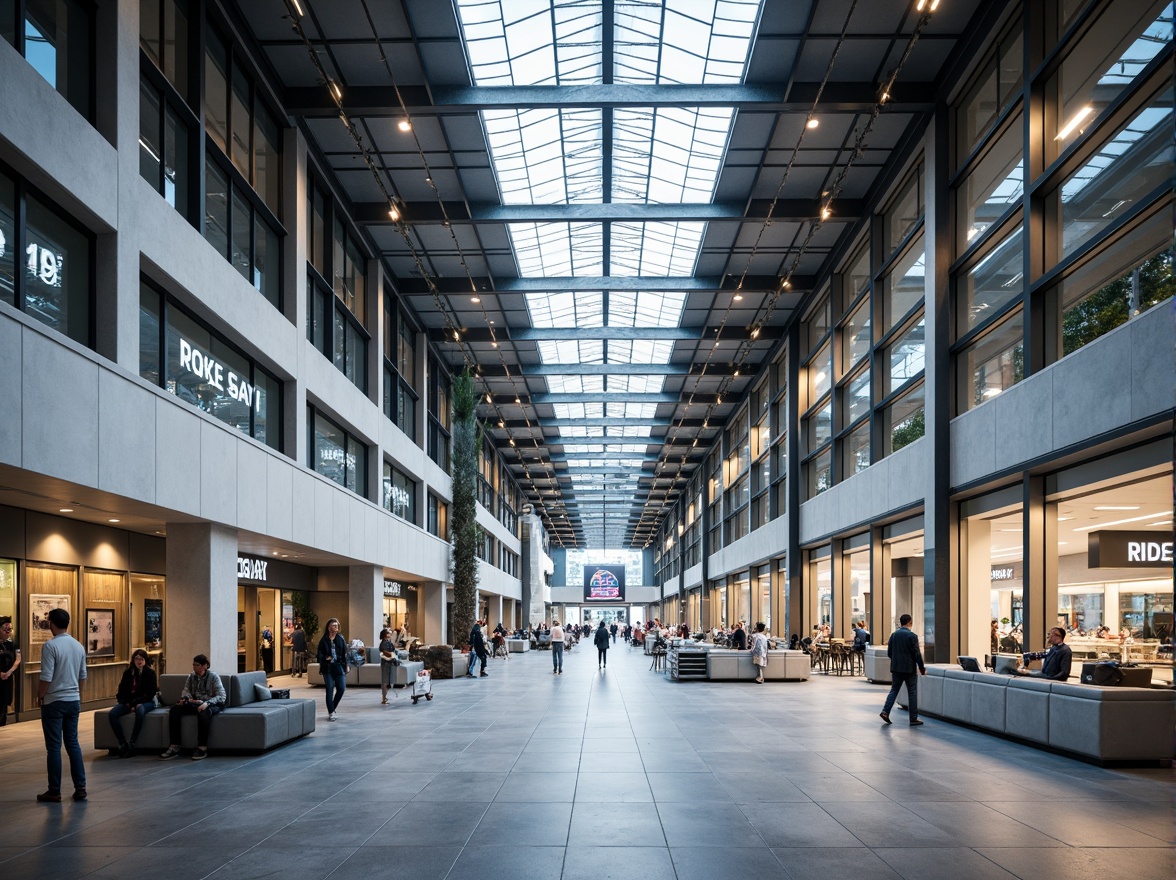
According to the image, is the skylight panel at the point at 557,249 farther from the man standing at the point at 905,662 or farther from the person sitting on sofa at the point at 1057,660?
the person sitting on sofa at the point at 1057,660

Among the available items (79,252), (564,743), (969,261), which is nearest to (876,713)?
(564,743)

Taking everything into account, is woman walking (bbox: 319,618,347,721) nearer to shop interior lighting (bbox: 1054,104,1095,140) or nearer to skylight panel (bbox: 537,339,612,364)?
shop interior lighting (bbox: 1054,104,1095,140)

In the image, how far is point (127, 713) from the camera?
40.7ft

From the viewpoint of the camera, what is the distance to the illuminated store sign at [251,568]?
22.1 meters

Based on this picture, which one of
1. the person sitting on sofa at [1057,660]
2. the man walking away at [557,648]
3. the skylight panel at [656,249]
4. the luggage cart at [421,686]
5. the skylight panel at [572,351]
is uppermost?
the skylight panel at [656,249]

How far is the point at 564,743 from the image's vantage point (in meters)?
13.4

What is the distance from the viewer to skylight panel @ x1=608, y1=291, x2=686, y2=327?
30656 mm

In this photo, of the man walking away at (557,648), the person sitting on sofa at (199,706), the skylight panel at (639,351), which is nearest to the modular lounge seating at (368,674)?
the man walking away at (557,648)

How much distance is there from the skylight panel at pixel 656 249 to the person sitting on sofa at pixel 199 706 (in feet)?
52.8

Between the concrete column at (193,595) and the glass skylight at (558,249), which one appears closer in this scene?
the concrete column at (193,595)

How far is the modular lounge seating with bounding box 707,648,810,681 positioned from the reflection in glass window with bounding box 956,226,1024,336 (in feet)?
32.6

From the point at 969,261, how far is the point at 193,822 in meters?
16.5

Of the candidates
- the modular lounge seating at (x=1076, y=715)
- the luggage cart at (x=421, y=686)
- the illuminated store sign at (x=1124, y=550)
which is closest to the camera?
the modular lounge seating at (x=1076, y=715)

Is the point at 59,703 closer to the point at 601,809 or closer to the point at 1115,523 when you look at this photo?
the point at 601,809
